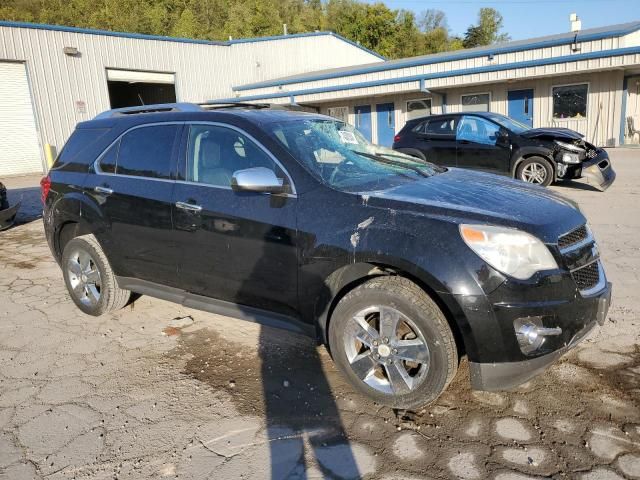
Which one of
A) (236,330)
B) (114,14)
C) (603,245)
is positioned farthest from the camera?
(114,14)

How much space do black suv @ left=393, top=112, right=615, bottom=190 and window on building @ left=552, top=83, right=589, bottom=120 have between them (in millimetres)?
9724

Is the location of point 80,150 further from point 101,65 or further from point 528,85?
point 101,65

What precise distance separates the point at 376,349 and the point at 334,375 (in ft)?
1.98

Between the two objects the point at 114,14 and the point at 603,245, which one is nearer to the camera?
the point at 603,245

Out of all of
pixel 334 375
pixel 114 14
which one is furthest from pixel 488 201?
pixel 114 14

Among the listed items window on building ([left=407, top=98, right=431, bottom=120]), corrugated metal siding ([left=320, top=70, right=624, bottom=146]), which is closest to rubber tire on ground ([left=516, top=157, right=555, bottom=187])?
corrugated metal siding ([left=320, top=70, right=624, bottom=146])

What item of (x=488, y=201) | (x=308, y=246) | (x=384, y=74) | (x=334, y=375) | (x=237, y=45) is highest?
(x=237, y=45)

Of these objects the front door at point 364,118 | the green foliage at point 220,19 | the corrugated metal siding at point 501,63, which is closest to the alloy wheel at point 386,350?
the corrugated metal siding at point 501,63

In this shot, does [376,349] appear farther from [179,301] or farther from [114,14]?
[114,14]

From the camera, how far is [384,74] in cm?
2269

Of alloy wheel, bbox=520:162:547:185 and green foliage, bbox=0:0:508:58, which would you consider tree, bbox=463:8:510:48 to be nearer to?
green foliage, bbox=0:0:508:58

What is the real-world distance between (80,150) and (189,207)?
5.69ft

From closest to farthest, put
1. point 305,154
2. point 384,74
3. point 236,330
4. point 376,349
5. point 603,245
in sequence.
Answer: point 376,349, point 305,154, point 236,330, point 603,245, point 384,74

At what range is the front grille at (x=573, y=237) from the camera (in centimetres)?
287
